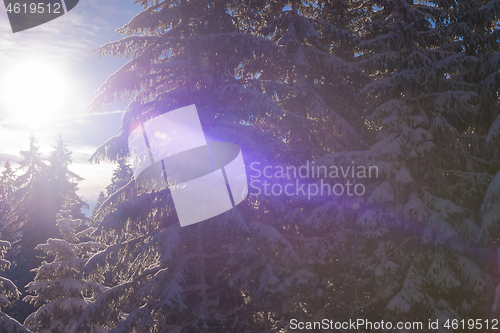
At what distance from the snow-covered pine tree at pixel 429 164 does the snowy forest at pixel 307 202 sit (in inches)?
2.0

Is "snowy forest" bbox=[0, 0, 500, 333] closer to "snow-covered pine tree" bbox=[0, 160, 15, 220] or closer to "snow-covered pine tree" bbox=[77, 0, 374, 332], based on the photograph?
"snow-covered pine tree" bbox=[77, 0, 374, 332]

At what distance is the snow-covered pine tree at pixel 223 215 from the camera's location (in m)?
9.66

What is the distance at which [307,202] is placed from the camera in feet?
37.6

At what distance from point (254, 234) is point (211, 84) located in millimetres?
5350

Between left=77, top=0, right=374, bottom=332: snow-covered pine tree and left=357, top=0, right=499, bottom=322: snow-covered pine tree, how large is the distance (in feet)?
5.32

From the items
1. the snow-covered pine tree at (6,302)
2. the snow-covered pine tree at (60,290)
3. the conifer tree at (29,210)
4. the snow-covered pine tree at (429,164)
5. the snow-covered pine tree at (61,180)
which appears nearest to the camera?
the snow-covered pine tree at (429,164)

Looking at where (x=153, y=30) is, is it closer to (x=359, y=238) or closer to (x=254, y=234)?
(x=254, y=234)

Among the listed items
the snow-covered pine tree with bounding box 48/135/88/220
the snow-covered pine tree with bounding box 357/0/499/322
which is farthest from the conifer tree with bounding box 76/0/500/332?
the snow-covered pine tree with bounding box 48/135/88/220

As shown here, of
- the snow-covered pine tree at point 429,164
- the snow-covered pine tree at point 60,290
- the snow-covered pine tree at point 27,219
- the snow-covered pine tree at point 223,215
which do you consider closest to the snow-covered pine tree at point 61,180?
the snow-covered pine tree at point 27,219

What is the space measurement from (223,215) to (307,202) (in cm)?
316

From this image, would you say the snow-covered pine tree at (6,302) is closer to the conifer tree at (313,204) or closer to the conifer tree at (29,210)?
the conifer tree at (313,204)

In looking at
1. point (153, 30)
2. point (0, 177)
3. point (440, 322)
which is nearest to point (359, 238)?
point (440, 322)

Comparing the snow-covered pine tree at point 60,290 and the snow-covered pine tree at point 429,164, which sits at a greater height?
the snow-covered pine tree at point 429,164

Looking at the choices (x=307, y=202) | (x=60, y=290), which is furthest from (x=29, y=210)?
(x=307, y=202)
